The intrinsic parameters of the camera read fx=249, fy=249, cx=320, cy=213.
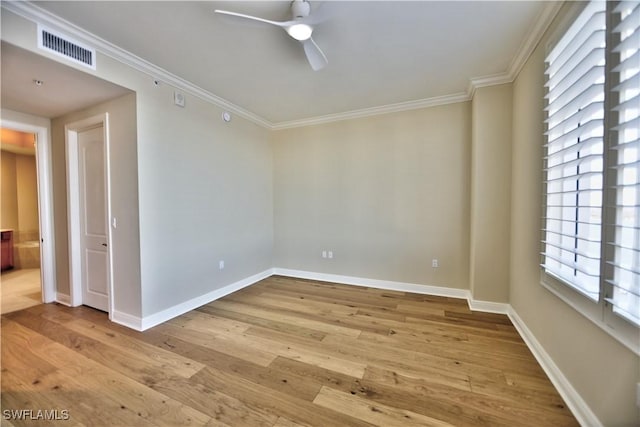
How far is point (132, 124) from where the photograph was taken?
2.59 meters

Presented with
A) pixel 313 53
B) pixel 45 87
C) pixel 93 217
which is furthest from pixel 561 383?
pixel 45 87

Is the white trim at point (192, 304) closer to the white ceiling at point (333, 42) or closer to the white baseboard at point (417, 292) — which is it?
the white baseboard at point (417, 292)

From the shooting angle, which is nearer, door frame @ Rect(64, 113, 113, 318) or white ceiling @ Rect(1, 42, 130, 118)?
white ceiling @ Rect(1, 42, 130, 118)

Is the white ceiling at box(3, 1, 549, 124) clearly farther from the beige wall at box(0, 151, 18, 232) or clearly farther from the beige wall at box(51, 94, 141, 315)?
the beige wall at box(0, 151, 18, 232)

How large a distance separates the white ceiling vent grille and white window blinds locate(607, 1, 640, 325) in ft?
11.9

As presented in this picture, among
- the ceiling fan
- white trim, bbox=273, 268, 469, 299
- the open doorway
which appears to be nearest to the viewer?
the ceiling fan

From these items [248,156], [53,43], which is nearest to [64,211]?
[53,43]

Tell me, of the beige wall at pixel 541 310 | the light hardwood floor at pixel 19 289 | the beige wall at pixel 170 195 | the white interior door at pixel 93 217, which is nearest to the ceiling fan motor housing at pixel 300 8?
the beige wall at pixel 170 195

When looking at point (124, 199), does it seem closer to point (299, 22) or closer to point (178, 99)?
point (178, 99)

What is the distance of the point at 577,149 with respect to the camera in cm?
159

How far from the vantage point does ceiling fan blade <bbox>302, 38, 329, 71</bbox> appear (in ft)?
6.66

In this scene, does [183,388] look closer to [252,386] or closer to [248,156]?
[252,386]

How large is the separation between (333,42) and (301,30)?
19.3 inches

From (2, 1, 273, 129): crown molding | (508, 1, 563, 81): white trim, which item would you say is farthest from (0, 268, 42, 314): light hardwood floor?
(508, 1, 563, 81): white trim
